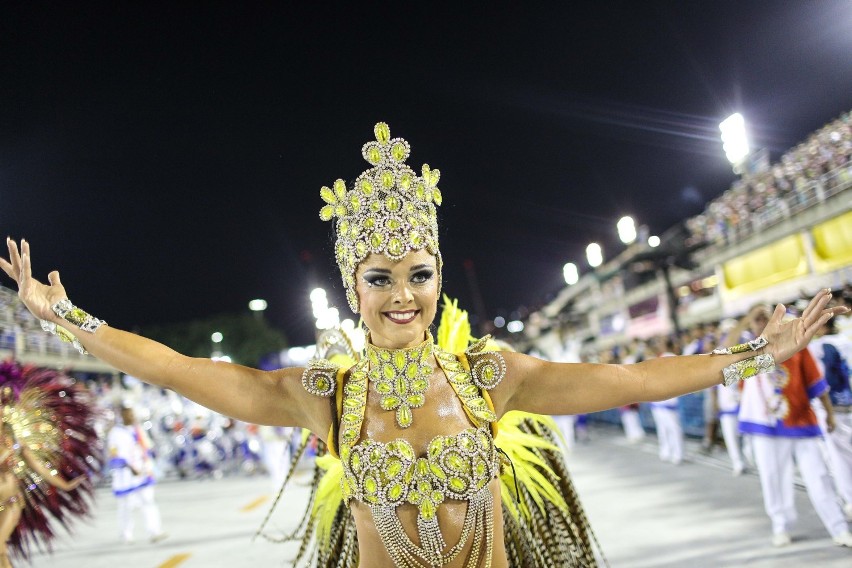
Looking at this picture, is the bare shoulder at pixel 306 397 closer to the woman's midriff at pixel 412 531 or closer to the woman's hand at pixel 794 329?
the woman's midriff at pixel 412 531

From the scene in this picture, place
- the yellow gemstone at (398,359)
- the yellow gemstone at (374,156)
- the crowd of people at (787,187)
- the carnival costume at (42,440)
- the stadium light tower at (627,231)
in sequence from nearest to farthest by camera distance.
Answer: the yellow gemstone at (398,359), the yellow gemstone at (374,156), the carnival costume at (42,440), the crowd of people at (787,187), the stadium light tower at (627,231)

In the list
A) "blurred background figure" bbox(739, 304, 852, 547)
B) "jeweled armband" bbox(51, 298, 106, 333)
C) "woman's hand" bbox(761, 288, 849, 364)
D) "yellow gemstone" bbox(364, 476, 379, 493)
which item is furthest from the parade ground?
"woman's hand" bbox(761, 288, 849, 364)

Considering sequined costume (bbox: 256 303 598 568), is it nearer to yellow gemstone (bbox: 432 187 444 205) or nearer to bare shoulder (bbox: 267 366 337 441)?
bare shoulder (bbox: 267 366 337 441)

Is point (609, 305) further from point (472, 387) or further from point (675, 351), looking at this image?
point (472, 387)

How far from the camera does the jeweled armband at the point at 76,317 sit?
2.53m

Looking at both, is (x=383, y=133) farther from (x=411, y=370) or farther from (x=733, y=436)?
(x=733, y=436)

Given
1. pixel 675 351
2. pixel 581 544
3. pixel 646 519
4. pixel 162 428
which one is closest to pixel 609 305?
pixel 162 428

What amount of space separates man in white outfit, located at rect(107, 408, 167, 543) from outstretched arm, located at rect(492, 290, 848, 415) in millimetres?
7261

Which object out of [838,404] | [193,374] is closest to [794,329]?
[193,374]

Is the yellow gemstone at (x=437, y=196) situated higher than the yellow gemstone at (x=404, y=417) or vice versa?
the yellow gemstone at (x=437, y=196)

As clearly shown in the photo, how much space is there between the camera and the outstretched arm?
259cm

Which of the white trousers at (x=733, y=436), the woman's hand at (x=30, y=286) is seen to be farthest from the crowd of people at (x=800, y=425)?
the woman's hand at (x=30, y=286)

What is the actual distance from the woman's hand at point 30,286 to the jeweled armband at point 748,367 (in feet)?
8.25

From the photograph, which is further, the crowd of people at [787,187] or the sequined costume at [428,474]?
the crowd of people at [787,187]
